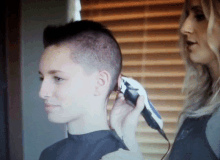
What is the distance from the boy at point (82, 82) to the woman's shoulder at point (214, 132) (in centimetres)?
26

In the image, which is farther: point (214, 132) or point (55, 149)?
point (55, 149)

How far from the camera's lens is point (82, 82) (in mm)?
571

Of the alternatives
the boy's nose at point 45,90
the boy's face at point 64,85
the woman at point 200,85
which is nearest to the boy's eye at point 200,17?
the woman at point 200,85

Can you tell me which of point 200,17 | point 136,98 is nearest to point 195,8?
point 200,17

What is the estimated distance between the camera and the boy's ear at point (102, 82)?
0.58 m

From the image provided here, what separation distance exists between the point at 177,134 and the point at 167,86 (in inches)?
6.8

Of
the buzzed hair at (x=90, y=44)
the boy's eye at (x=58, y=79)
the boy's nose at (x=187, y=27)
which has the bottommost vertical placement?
the boy's eye at (x=58, y=79)

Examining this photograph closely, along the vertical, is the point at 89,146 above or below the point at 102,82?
below

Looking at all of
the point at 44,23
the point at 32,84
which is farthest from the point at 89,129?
the point at 44,23

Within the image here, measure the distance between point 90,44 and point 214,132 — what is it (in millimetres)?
447

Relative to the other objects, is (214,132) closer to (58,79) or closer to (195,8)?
(195,8)

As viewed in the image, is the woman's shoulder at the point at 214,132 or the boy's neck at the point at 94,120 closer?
the woman's shoulder at the point at 214,132

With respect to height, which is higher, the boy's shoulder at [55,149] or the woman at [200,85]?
the woman at [200,85]

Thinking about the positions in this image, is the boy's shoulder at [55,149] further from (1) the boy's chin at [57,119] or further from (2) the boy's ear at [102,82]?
(2) the boy's ear at [102,82]
